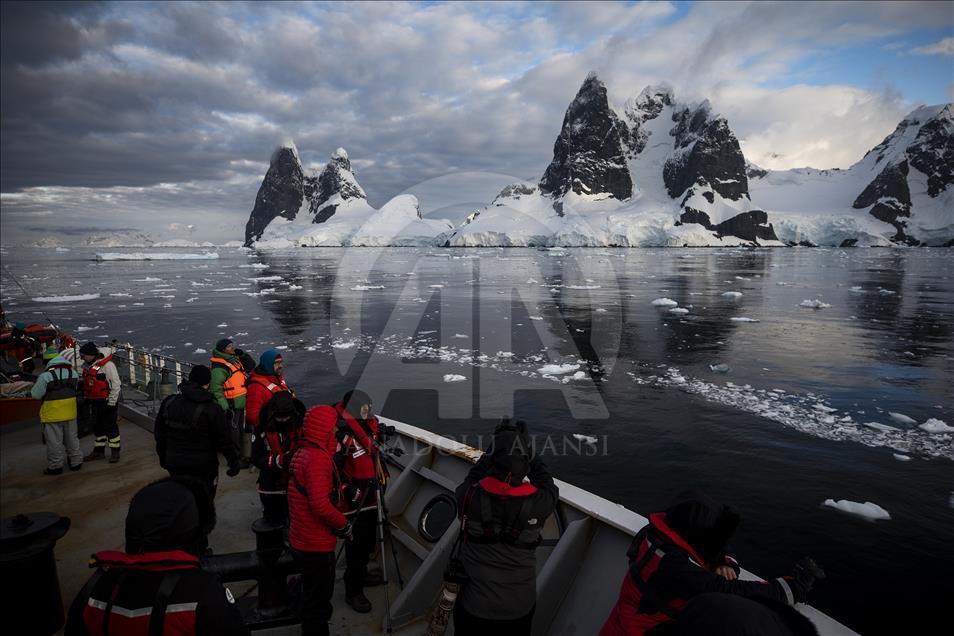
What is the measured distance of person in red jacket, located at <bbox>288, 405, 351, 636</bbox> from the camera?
11.3 ft

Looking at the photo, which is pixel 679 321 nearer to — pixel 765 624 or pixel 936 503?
pixel 936 503

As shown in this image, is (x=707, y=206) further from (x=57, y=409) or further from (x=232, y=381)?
(x=57, y=409)

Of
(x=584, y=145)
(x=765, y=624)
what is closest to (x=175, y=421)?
(x=765, y=624)

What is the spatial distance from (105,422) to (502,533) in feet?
21.6

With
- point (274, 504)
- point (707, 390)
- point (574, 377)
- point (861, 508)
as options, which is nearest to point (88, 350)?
point (274, 504)

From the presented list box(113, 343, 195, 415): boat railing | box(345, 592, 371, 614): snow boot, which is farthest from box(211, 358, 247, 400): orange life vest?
box(345, 592, 371, 614): snow boot

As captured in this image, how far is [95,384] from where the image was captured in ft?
22.5

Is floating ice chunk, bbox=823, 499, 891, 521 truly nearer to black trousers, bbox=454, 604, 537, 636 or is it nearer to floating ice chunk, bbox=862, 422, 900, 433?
floating ice chunk, bbox=862, 422, 900, 433

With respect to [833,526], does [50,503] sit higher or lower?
higher

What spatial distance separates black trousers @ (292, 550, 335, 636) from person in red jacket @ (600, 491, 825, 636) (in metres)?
2.11

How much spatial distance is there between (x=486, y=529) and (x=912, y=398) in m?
15.8

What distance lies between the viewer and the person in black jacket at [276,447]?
4246mm

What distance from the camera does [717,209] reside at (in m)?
165

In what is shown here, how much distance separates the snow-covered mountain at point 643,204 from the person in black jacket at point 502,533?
495 feet
